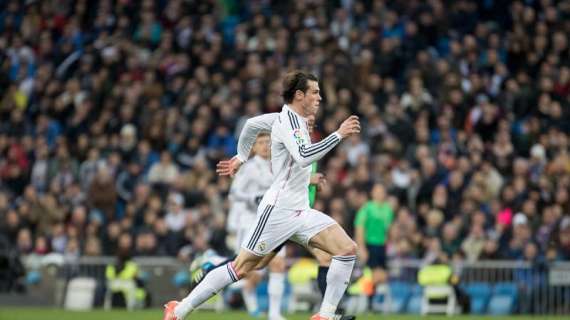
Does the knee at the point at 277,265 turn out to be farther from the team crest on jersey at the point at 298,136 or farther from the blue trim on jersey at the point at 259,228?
the team crest on jersey at the point at 298,136

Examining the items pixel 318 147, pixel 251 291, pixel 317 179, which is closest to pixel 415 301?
pixel 251 291

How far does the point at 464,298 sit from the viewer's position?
65.7 ft

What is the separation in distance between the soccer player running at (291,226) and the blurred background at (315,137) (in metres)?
7.29

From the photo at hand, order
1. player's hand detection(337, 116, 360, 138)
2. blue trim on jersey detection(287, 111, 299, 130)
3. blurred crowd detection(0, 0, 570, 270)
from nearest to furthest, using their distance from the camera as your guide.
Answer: player's hand detection(337, 116, 360, 138), blue trim on jersey detection(287, 111, 299, 130), blurred crowd detection(0, 0, 570, 270)

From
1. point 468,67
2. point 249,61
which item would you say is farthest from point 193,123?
point 468,67

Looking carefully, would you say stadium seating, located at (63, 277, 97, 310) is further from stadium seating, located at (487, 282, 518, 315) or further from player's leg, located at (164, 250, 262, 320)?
player's leg, located at (164, 250, 262, 320)

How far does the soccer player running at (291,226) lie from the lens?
12.1m

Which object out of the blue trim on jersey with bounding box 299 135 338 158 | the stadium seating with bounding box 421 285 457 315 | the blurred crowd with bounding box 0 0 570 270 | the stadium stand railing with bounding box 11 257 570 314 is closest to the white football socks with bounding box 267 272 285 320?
the blue trim on jersey with bounding box 299 135 338 158

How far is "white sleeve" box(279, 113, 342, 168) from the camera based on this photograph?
11680 millimetres

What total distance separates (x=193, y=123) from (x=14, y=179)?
3704 millimetres

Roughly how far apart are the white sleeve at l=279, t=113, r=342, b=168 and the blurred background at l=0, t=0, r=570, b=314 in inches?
297

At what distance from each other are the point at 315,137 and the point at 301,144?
11283 millimetres

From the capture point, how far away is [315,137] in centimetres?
2314

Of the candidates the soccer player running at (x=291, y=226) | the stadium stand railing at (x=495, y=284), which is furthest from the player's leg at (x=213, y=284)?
the stadium stand railing at (x=495, y=284)
